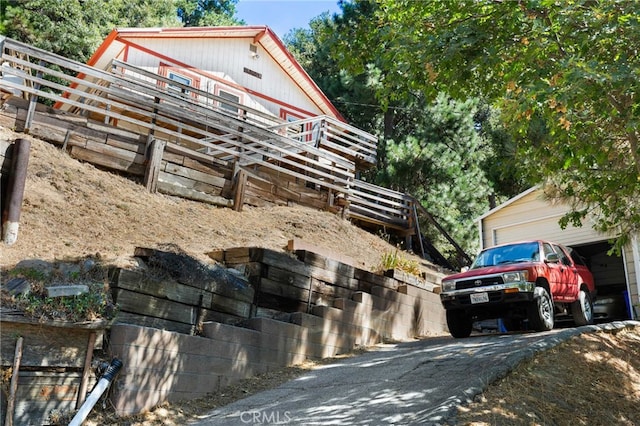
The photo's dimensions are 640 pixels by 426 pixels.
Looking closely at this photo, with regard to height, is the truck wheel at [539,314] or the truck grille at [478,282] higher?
the truck grille at [478,282]

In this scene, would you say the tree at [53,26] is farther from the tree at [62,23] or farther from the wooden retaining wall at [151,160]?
the wooden retaining wall at [151,160]

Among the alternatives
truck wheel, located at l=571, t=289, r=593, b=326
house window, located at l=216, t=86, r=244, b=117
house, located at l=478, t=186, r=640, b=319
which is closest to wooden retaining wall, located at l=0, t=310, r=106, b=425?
truck wheel, located at l=571, t=289, r=593, b=326

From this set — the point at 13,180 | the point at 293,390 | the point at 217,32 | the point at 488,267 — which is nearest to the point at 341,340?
the point at 293,390

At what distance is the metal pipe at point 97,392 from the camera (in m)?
5.52

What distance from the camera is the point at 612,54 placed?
22.0 feet

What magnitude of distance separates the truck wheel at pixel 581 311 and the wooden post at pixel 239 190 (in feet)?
25.2

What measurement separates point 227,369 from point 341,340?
8.50 ft

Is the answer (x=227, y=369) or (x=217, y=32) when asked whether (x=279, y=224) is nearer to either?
(x=227, y=369)

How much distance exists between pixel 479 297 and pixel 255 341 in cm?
413

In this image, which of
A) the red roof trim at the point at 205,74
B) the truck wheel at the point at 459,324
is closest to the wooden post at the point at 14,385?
the truck wheel at the point at 459,324

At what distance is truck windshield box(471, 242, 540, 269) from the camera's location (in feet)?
34.9

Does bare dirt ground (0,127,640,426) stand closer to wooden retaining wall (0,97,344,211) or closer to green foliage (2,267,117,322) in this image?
wooden retaining wall (0,97,344,211)

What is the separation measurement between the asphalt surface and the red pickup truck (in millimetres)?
1031

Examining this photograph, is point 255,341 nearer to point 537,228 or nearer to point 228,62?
point 537,228
